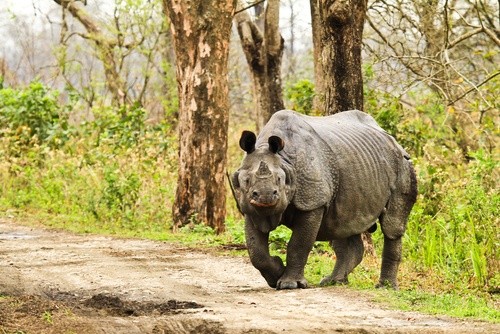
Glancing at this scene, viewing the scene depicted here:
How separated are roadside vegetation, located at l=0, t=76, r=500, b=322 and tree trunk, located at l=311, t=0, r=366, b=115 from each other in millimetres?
1522

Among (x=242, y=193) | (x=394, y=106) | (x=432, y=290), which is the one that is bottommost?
(x=432, y=290)

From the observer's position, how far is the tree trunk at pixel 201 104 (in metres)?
14.6

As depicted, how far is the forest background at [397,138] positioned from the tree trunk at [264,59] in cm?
40

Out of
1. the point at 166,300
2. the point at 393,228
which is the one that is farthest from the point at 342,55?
the point at 166,300

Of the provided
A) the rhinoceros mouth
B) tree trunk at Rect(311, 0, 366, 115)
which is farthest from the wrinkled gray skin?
tree trunk at Rect(311, 0, 366, 115)

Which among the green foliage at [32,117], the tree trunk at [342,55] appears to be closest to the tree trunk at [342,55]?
the tree trunk at [342,55]

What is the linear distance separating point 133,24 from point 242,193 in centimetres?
1944

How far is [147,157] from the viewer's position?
17859 mm

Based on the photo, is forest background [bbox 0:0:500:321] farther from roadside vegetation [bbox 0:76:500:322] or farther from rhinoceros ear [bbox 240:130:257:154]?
rhinoceros ear [bbox 240:130:257:154]

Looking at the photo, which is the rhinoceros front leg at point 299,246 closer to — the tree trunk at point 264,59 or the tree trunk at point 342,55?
the tree trunk at point 342,55

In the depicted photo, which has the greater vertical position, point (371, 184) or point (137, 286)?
point (371, 184)

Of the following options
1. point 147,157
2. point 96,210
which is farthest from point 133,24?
point 96,210

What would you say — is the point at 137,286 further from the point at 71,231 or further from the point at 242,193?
the point at 71,231

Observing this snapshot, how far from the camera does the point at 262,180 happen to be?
8039 millimetres
